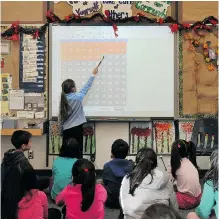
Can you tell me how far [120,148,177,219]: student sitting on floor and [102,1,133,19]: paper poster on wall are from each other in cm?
237

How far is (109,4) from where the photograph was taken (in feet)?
13.5

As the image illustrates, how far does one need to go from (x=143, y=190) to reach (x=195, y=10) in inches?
106

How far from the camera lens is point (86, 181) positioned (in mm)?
2193

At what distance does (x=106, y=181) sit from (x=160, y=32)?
191cm

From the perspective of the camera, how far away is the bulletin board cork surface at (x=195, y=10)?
411cm

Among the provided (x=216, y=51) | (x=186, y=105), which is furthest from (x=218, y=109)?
(x=216, y=51)

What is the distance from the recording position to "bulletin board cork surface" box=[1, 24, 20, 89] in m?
4.22

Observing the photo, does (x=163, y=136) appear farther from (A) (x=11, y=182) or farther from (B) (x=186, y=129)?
(A) (x=11, y=182)

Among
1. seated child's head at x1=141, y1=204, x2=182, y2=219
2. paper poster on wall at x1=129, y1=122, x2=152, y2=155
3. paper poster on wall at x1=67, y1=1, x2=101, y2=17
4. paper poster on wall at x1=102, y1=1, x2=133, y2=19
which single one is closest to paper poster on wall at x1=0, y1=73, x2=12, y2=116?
paper poster on wall at x1=67, y1=1, x2=101, y2=17

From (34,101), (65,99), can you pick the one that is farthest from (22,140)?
(34,101)

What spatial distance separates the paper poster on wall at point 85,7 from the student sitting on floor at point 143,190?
96.5 inches

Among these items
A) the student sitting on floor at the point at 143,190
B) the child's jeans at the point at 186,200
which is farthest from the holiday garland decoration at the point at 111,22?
the student sitting on floor at the point at 143,190

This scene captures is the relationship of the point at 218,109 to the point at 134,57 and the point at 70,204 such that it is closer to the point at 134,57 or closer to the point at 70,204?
the point at 134,57

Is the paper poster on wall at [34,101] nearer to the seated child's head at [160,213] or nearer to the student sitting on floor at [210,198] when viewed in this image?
the student sitting on floor at [210,198]
